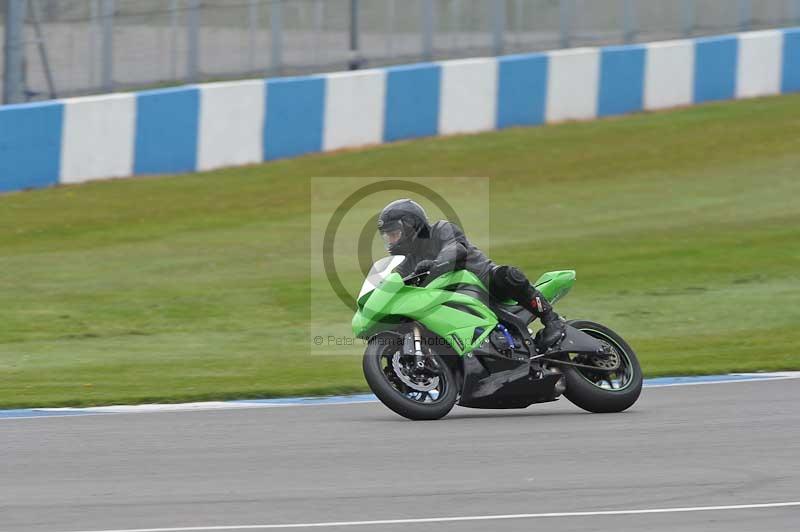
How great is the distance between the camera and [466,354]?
8.71m

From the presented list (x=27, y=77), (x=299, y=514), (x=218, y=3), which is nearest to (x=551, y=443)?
(x=299, y=514)

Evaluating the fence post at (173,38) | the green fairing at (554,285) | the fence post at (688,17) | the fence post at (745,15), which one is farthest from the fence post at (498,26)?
the green fairing at (554,285)

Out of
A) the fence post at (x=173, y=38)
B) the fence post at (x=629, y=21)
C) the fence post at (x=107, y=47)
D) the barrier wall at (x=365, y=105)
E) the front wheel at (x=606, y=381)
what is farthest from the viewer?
the fence post at (x=629, y=21)

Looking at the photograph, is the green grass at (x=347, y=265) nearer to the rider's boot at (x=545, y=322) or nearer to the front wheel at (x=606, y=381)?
the front wheel at (x=606, y=381)

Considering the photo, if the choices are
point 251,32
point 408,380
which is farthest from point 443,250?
point 251,32

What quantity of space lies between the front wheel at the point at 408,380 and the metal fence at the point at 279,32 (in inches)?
414

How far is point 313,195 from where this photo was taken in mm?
18156

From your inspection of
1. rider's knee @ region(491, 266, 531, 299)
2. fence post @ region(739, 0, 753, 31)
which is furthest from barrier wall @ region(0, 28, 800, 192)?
rider's knee @ region(491, 266, 531, 299)

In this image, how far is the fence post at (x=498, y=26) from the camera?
915 inches

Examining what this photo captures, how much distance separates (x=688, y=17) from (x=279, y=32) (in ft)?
27.3

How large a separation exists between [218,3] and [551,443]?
43.5ft

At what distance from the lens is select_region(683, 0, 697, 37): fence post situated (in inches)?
1013

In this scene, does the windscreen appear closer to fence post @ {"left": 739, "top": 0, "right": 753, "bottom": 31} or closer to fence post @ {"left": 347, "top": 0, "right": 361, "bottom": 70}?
fence post @ {"left": 347, "top": 0, "right": 361, "bottom": 70}

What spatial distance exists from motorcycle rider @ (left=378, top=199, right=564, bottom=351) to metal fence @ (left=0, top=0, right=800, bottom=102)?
10318mm
